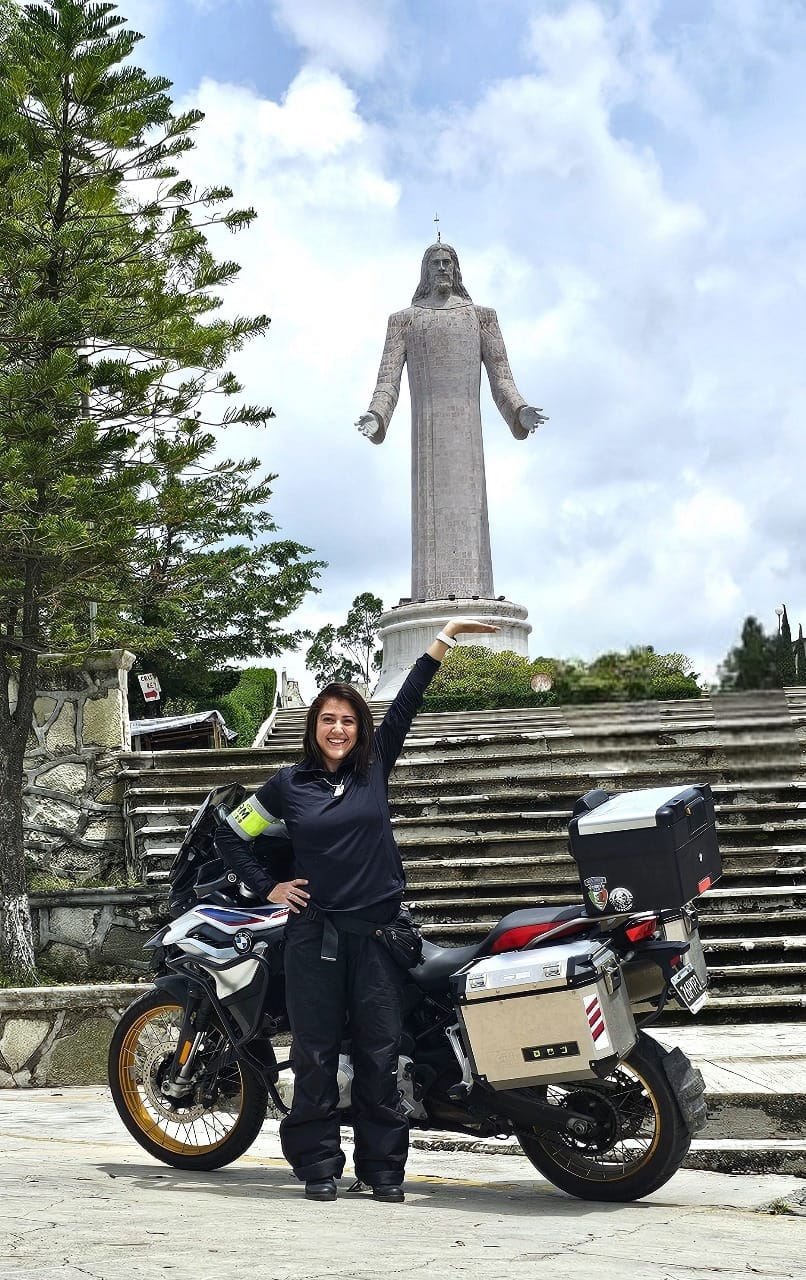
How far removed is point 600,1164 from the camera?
3330 mm

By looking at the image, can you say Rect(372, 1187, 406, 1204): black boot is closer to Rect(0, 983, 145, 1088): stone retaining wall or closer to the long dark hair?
the long dark hair

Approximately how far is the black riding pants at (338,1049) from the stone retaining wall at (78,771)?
5347 mm

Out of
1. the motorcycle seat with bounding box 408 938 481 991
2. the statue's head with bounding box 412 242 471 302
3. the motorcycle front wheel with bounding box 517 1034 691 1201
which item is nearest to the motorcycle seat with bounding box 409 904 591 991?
the motorcycle seat with bounding box 408 938 481 991

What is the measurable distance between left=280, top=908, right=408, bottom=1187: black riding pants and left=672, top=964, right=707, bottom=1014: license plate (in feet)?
2.56

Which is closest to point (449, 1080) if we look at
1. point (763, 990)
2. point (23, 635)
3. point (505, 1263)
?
point (505, 1263)

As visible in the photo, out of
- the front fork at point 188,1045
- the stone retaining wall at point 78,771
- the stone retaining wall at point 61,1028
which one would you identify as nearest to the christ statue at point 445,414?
the stone retaining wall at point 78,771

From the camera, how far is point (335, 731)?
3.62m

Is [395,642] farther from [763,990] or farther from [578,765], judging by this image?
[763,990]

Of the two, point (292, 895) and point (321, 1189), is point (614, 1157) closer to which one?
point (321, 1189)

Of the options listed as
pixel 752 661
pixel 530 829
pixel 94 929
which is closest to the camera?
pixel 752 661

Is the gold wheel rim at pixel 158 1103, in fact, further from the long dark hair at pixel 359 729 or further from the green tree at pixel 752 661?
the green tree at pixel 752 661

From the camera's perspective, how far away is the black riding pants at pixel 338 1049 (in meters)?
3.39

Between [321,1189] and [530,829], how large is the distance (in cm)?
491

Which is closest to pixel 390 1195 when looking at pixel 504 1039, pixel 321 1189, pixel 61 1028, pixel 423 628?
pixel 321 1189
